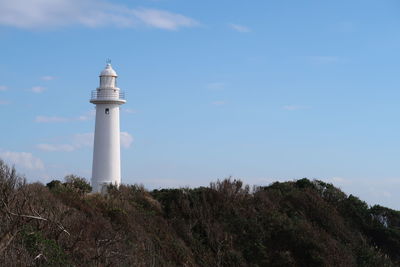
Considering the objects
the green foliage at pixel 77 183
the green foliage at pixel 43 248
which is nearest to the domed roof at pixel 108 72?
the green foliage at pixel 77 183

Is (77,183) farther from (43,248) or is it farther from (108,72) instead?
(43,248)

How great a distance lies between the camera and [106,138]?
88.3 feet

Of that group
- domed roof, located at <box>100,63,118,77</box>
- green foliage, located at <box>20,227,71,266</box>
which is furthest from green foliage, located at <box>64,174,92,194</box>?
green foliage, located at <box>20,227,71,266</box>

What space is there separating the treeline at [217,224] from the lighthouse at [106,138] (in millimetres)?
2395

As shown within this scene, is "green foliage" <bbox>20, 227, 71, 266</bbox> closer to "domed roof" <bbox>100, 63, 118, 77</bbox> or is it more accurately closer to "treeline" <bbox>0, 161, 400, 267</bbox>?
"treeline" <bbox>0, 161, 400, 267</bbox>

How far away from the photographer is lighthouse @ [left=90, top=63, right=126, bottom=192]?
26.6m

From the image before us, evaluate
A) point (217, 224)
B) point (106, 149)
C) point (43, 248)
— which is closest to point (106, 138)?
point (106, 149)

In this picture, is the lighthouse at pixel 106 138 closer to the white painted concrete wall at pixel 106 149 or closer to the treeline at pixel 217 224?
the white painted concrete wall at pixel 106 149

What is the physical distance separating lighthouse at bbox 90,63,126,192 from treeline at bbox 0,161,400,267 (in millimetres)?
2395

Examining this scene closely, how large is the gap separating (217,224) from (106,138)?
862 centimetres

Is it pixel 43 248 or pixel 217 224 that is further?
pixel 217 224

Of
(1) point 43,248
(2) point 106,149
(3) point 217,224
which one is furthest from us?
(2) point 106,149

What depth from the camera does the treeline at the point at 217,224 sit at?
15414mm

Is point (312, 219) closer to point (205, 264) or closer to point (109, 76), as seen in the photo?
point (205, 264)
